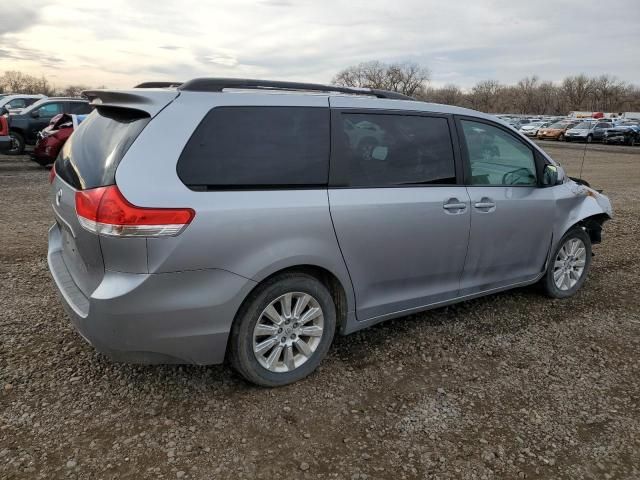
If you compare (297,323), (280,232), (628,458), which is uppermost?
(280,232)

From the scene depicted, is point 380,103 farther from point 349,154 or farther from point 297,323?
point 297,323

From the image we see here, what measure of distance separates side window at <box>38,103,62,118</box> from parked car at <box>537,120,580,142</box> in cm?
3437

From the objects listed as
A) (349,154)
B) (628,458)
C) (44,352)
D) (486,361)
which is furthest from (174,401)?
(628,458)

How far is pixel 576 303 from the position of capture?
15.8 feet

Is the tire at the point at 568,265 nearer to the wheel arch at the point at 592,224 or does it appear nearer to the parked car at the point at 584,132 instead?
the wheel arch at the point at 592,224

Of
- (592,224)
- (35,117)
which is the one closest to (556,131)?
(35,117)

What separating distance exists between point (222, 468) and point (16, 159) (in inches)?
579

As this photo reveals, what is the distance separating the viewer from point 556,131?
1533 inches

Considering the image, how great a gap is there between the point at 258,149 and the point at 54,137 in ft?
35.7

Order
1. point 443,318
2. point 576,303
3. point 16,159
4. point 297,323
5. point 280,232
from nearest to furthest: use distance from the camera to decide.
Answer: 1. point 280,232
2. point 297,323
3. point 443,318
4. point 576,303
5. point 16,159

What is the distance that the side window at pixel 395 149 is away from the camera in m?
3.30

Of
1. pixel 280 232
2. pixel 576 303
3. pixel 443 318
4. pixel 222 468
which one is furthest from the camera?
pixel 576 303

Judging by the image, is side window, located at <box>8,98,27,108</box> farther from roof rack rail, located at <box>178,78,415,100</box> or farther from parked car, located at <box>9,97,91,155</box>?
roof rack rail, located at <box>178,78,415,100</box>

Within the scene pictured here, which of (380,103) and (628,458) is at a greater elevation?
(380,103)
